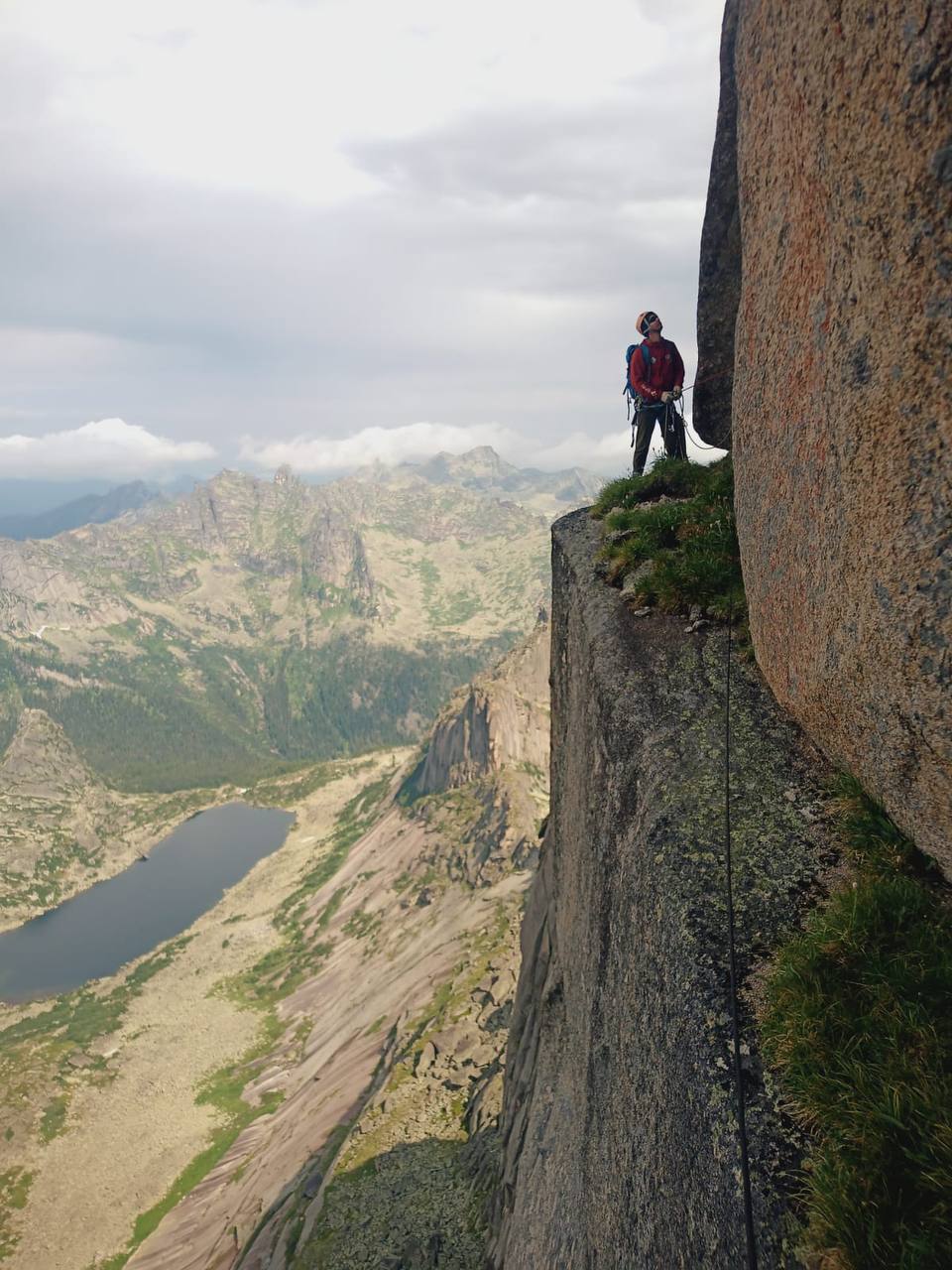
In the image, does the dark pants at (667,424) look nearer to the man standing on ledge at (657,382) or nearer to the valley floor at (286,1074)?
the man standing on ledge at (657,382)

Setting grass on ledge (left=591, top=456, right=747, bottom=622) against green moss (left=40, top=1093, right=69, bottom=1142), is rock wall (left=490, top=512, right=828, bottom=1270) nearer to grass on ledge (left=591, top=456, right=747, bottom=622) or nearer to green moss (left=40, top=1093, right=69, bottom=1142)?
grass on ledge (left=591, top=456, right=747, bottom=622)

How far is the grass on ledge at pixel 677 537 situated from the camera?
40.3ft

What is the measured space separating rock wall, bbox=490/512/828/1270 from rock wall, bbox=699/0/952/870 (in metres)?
1.26

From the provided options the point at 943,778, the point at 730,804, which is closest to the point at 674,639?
the point at 730,804

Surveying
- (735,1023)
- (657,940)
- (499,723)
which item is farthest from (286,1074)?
(735,1023)

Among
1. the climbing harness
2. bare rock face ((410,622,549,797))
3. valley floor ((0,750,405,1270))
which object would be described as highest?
the climbing harness

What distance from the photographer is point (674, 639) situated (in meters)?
11.8

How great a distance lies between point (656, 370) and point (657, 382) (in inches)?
13.1

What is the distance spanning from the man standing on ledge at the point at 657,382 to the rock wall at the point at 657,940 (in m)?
6.69

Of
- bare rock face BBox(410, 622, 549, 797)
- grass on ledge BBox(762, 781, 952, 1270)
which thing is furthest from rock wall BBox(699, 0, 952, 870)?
bare rock face BBox(410, 622, 549, 797)

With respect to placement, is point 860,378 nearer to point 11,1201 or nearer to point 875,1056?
point 875,1056

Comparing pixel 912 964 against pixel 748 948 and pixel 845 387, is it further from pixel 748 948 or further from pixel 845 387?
pixel 845 387

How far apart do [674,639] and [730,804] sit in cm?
388

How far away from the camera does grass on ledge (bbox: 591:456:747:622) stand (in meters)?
12.3
